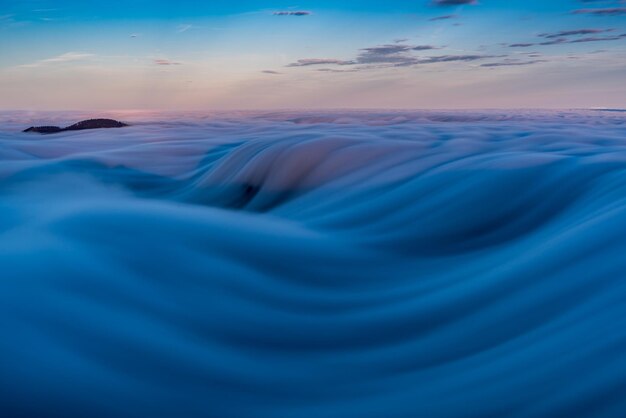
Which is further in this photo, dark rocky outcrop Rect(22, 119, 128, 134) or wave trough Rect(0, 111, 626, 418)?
dark rocky outcrop Rect(22, 119, 128, 134)

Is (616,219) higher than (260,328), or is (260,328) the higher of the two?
(616,219)

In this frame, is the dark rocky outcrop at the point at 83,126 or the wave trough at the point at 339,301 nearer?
the wave trough at the point at 339,301

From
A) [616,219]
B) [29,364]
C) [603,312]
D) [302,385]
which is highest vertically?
[616,219]

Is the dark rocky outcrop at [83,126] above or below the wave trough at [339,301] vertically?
above

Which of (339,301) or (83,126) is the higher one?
(83,126)

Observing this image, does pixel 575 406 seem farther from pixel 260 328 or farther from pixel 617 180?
pixel 617 180

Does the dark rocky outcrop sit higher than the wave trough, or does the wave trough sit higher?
the dark rocky outcrop

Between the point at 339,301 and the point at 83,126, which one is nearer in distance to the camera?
the point at 339,301

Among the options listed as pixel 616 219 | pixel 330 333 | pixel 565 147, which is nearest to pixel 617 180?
pixel 616 219
